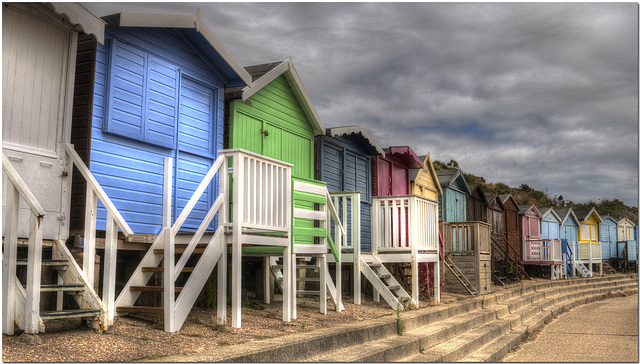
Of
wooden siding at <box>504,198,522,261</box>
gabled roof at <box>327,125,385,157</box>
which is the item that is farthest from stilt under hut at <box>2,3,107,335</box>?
wooden siding at <box>504,198,522,261</box>

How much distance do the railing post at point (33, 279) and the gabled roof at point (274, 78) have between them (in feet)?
15.5

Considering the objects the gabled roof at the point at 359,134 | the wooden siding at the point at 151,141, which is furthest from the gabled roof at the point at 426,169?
the wooden siding at the point at 151,141

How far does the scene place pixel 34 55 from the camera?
6.51 m

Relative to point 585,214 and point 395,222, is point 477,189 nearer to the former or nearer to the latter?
point 395,222

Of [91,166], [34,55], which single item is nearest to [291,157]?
[91,166]

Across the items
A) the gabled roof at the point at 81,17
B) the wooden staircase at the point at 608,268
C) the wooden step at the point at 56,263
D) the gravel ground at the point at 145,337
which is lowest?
the wooden staircase at the point at 608,268

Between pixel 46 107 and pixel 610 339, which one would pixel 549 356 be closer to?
pixel 610 339

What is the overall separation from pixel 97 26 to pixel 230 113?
3.29m

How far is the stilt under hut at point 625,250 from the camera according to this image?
38431mm

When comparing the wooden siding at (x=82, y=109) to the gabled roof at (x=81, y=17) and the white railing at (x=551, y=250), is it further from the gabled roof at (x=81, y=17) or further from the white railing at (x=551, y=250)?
the white railing at (x=551, y=250)

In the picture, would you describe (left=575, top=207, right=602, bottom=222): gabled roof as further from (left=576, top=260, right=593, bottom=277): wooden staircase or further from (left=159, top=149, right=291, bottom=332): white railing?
(left=159, top=149, right=291, bottom=332): white railing

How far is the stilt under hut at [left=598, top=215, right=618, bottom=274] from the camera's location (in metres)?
41.2

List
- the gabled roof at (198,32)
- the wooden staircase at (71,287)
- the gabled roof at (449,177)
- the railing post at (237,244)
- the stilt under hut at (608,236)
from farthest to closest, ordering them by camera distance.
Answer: the stilt under hut at (608,236) < the gabled roof at (449,177) < the gabled roof at (198,32) < the railing post at (237,244) < the wooden staircase at (71,287)

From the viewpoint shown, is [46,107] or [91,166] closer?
[46,107]
